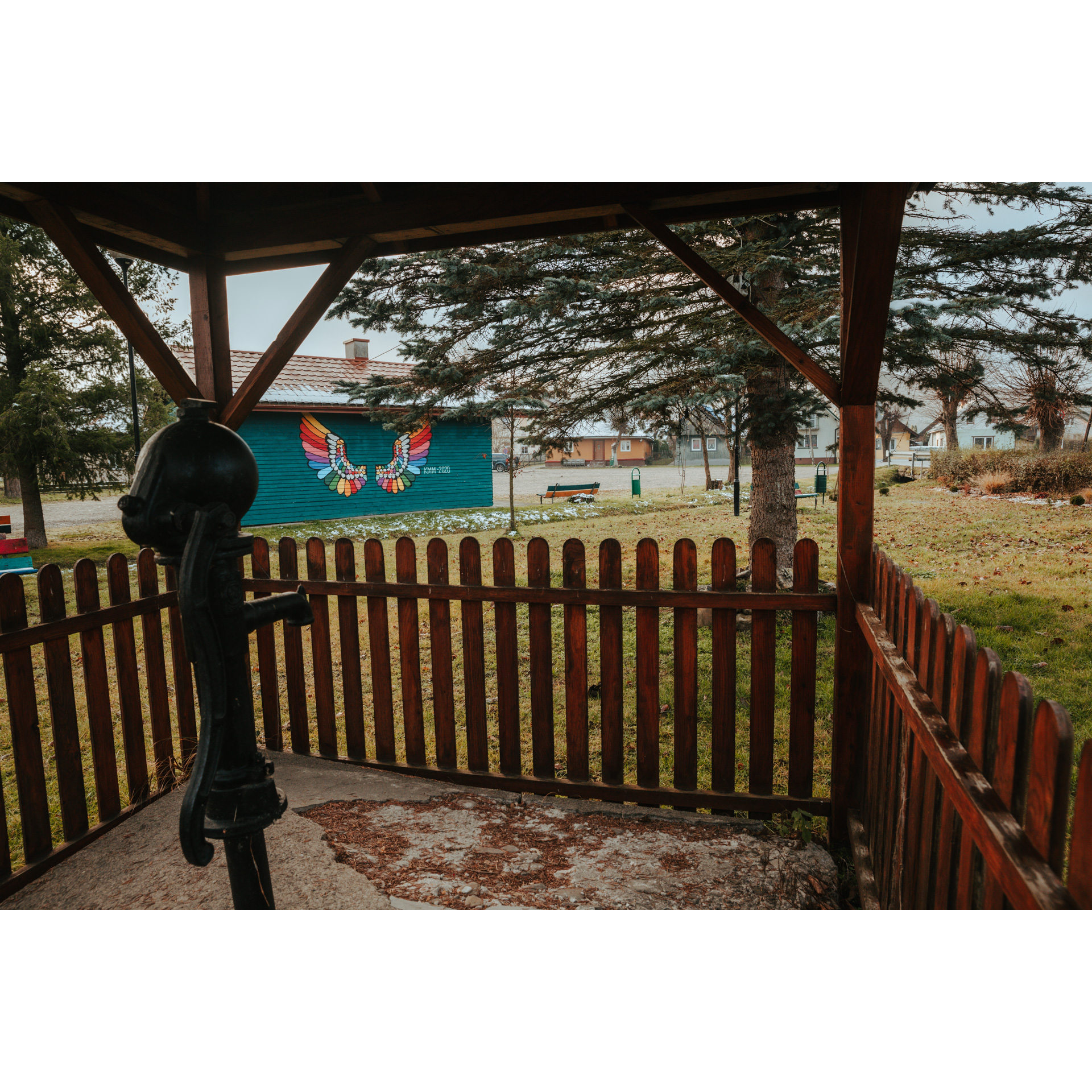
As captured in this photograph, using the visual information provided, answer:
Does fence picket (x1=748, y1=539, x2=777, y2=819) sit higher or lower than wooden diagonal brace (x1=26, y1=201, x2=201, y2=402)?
lower

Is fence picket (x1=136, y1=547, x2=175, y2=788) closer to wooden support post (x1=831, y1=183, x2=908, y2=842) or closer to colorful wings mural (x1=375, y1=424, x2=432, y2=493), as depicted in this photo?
wooden support post (x1=831, y1=183, x2=908, y2=842)

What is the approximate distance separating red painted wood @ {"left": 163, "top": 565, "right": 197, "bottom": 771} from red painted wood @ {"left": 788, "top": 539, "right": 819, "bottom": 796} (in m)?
2.93

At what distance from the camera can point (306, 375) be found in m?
19.5

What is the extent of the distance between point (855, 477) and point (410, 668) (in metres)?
2.41

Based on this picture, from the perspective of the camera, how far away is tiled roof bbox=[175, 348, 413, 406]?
701 inches

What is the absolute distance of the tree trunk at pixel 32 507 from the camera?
14.2 m

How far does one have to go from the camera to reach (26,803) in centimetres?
288

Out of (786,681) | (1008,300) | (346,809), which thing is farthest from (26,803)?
(1008,300)

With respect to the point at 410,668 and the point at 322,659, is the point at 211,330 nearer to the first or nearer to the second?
the point at 322,659

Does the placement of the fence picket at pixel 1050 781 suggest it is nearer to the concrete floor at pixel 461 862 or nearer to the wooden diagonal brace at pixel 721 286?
the concrete floor at pixel 461 862

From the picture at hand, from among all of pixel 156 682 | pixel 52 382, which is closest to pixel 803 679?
pixel 156 682

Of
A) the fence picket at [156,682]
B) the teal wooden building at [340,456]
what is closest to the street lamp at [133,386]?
the teal wooden building at [340,456]

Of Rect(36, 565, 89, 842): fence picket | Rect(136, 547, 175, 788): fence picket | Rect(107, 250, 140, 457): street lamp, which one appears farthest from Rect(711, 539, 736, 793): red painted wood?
Rect(107, 250, 140, 457): street lamp

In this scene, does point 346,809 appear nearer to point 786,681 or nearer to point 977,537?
point 786,681
